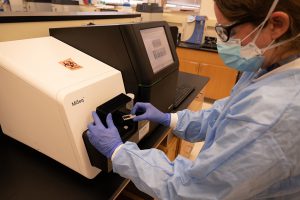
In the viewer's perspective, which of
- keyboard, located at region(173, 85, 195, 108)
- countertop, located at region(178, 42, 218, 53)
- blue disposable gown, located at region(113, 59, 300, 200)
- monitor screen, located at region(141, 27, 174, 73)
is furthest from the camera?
countertop, located at region(178, 42, 218, 53)

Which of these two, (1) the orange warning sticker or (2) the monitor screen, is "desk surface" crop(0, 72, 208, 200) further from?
(2) the monitor screen

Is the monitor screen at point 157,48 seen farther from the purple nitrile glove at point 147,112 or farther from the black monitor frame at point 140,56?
the purple nitrile glove at point 147,112

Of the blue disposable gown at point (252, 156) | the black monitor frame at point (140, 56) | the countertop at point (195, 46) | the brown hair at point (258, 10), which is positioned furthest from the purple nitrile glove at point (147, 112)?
the countertop at point (195, 46)

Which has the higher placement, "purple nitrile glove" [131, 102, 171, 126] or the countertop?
"purple nitrile glove" [131, 102, 171, 126]

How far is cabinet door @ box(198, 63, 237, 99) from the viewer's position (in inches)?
115

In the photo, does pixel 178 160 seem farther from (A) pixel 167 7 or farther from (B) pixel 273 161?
(A) pixel 167 7

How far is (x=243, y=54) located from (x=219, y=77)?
2.41 metres

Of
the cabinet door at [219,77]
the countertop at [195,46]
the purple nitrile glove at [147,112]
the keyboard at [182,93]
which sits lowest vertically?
the cabinet door at [219,77]

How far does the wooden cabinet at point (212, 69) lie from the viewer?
2926 millimetres

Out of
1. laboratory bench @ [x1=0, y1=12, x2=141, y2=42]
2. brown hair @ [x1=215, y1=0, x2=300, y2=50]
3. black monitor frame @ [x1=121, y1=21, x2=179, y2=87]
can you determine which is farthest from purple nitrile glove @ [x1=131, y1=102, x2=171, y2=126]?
laboratory bench @ [x1=0, y1=12, x2=141, y2=42]

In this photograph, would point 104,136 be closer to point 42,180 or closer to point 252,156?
point 42,180

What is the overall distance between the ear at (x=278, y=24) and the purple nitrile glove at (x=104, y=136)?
554 mm

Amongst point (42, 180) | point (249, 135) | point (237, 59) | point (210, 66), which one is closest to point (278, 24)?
point (237, 59)

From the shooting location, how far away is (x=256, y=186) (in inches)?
21.7
